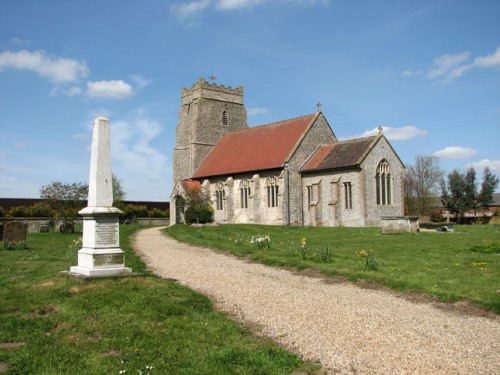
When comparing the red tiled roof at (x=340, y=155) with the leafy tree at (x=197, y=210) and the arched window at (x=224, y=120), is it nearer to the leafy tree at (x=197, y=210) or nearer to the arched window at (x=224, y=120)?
the leafy tree at (x=197, y=210)

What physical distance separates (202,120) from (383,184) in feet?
71.0

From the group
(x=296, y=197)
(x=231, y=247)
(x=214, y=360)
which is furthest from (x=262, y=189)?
(x=214, y=360)

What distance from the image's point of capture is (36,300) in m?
8.88

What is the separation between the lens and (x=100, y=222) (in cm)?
1095

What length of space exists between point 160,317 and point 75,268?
442 centimetres

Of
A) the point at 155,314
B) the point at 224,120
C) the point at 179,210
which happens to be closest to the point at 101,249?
the point at 155,314

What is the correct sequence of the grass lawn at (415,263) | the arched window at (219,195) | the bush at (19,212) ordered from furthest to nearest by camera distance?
1. the bush at (19,212)
2. the arched window at (219,195)
3. the grass lawn at (415,263)

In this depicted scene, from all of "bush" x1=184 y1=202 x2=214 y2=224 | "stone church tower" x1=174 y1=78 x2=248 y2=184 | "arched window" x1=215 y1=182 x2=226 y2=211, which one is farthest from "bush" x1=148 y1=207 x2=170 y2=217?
"bush" x1=184 y1=202 x2=214 y2=224

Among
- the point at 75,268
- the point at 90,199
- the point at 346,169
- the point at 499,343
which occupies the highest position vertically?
the point at 346,169

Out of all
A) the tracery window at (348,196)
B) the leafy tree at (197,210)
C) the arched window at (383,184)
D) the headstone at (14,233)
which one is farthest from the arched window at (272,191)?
the headstone at (14,233)

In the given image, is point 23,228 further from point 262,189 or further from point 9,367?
point 262,189

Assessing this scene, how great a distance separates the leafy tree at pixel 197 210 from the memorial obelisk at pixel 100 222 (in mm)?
25905

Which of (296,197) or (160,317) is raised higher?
(296,197)

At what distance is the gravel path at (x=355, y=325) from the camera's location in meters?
5.86
